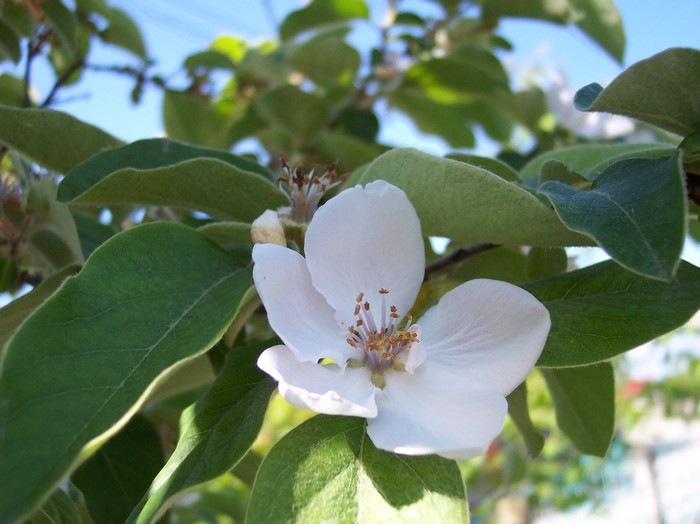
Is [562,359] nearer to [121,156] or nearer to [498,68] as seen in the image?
[121,156]

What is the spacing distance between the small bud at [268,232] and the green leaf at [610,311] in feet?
0.86

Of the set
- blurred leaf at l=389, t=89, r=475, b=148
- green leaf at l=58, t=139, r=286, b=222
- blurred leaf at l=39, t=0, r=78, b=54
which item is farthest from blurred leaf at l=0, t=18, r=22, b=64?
blurred leaf at l=389, t=89, r=475, b=148

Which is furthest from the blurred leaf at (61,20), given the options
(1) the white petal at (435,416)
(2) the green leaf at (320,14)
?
(1) the white petal at (435,416)

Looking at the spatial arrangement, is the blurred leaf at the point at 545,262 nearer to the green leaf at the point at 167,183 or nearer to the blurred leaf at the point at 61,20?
the green leaf at the point at 167,183

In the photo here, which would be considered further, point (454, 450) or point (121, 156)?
point (121, 156)

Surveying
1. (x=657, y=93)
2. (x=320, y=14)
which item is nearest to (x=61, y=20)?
(x=320, y=14)

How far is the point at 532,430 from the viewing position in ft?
2.76

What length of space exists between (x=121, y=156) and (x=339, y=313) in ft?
1.02

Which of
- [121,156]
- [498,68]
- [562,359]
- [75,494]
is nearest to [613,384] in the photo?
[562,359]

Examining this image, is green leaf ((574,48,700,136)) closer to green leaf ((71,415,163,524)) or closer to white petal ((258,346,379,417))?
white petal ((258,346,379,417))

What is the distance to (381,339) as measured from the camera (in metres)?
0.69

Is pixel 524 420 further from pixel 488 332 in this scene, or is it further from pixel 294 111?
pixel 294 111

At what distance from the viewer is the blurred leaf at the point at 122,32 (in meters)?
1.74

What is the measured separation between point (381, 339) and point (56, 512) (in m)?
0.37
